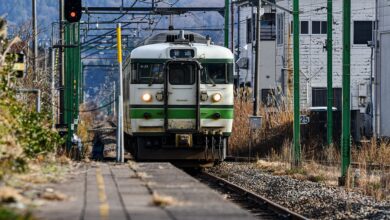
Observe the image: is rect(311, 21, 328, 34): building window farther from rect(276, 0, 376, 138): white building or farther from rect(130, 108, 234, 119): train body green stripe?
rect(130, 108, 234, 119): train body green stripe

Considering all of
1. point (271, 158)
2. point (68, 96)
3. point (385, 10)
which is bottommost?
point (271, 158)

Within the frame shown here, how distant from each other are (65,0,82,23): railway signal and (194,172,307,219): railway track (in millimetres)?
5116

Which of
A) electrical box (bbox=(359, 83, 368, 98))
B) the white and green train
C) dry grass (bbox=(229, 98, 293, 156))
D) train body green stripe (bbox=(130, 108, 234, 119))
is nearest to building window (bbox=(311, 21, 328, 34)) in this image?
electrical box (bbox=(359, 83, 368, 98))

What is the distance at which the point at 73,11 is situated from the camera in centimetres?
2436

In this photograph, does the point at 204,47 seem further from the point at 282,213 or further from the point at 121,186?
the point at 121,186

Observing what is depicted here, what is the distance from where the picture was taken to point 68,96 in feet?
101

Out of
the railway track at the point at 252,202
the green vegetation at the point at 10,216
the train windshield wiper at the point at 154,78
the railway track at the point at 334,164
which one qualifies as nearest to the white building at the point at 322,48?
the railway track at the point at 334,164

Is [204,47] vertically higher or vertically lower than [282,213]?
higher

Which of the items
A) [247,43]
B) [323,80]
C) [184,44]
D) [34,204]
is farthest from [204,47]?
[247,43]

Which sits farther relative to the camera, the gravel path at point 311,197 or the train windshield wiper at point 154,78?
the train windshield wiper at point 154,78

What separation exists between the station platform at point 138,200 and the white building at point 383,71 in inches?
1027

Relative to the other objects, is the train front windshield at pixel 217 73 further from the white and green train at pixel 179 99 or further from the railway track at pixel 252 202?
the railway track at pixel 252 202

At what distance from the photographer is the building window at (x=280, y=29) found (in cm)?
6144

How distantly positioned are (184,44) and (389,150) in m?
8.10
